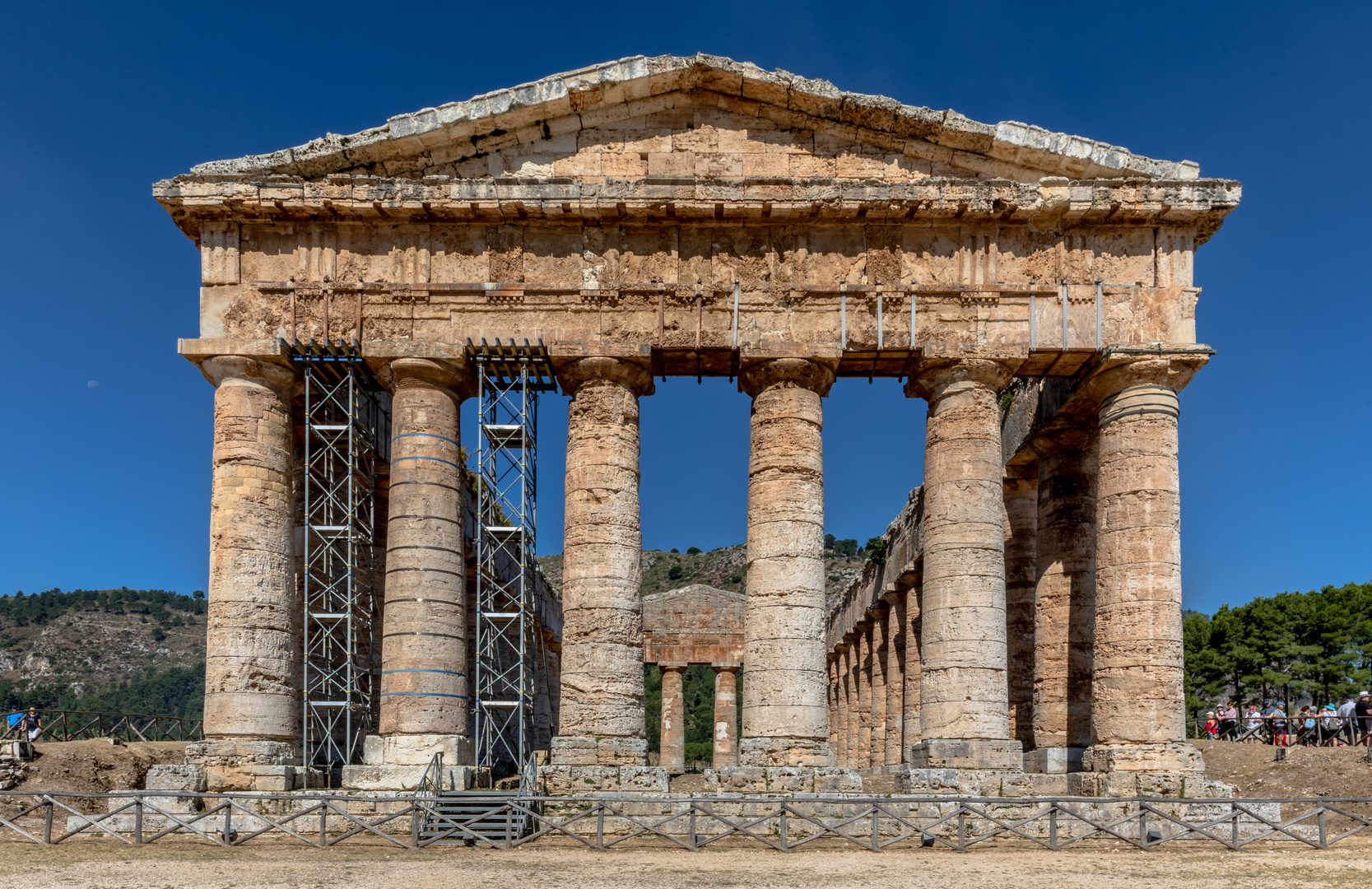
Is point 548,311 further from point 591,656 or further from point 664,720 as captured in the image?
point 664,720

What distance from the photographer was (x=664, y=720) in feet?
148

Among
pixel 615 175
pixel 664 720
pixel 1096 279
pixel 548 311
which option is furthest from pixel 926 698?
pixel 664 720

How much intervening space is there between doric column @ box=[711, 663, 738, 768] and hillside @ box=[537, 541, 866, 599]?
34.1m

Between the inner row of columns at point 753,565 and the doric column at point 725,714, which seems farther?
the doric column at point 725,714

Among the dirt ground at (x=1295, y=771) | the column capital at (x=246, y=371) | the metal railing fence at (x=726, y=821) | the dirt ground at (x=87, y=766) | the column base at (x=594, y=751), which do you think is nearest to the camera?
the metal railing fence at (x=726, y=821)

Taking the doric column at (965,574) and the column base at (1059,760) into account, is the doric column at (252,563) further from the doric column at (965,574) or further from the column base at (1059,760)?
the column base at (1059,760)

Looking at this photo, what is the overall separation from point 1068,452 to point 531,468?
1055 cm

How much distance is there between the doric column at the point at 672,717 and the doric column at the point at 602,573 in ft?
80.9

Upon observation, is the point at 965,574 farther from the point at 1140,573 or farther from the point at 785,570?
the point at 785,570

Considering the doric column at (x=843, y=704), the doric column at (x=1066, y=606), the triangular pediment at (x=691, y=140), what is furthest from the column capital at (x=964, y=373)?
the doric column at (x=843, y=704)

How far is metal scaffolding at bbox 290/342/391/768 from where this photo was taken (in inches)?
811

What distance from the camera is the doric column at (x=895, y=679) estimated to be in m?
32.4

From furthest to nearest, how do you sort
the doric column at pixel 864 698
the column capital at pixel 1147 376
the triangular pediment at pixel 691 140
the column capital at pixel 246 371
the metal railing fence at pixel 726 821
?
the doric column at pixel 864 698 < the triangular pediment at pixel 691 140 < the column capital at pixel 246 371 < the column capital at pixel 1147 376 < the metal railing fence at pixel 726 821

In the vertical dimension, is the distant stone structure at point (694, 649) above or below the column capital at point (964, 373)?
below
